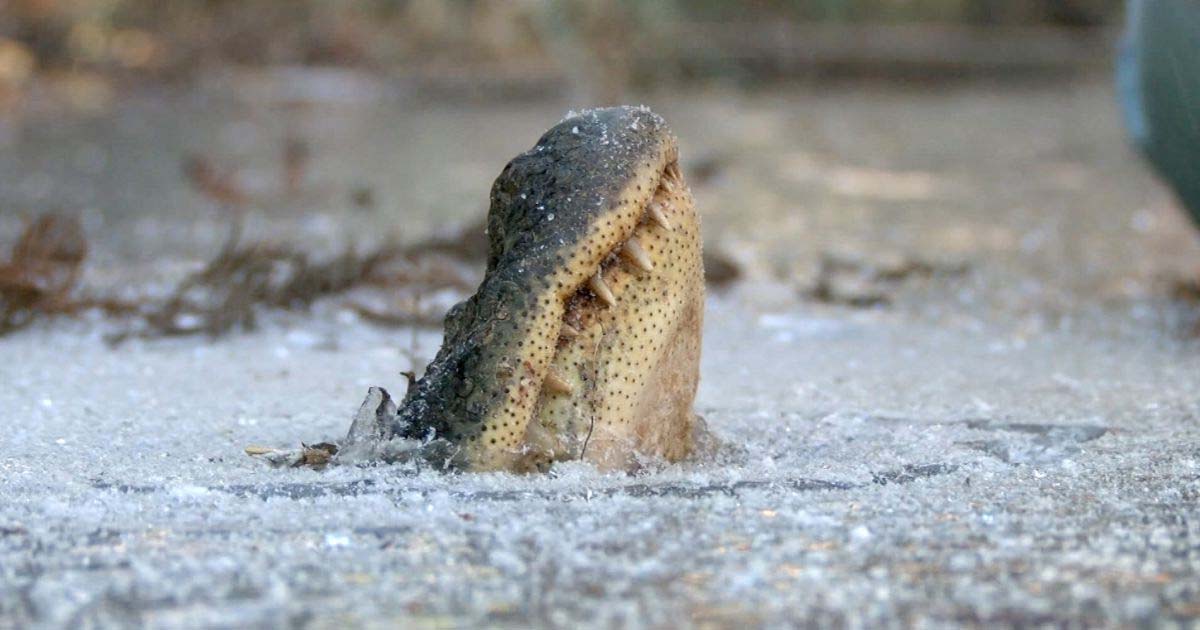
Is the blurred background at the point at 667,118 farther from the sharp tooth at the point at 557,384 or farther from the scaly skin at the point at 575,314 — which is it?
the sharp tooth at the point at 557,384

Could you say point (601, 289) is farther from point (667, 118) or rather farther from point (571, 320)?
point (667, 118)

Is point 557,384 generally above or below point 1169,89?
below

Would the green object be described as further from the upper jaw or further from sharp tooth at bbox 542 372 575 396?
sharp tooth at bbox 542 372 575 396

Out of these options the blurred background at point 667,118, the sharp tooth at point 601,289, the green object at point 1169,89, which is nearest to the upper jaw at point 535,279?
the sharp tooth at point 601,289

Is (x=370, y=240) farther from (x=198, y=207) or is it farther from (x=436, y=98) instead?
(x=436, y=98)

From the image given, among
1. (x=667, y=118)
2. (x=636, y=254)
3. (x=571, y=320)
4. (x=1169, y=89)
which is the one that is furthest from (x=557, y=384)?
(x=667, y=118)

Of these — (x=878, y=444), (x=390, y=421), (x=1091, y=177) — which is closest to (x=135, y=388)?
(x=390, y=421)

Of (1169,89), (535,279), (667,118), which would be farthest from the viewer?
(667,118)
